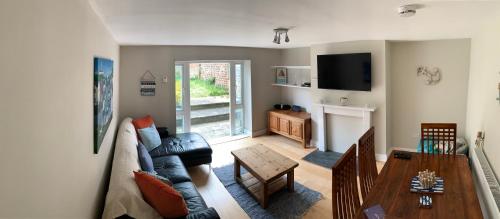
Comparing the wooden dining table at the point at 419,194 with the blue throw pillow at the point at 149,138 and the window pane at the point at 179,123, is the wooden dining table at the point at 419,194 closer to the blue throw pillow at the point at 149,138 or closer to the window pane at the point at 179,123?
the blue throw pillow at the point at 149,138

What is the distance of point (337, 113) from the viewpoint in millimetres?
4906

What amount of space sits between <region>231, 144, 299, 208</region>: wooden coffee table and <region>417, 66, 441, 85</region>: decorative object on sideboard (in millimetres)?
2686

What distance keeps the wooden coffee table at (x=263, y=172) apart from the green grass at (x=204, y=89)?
221 centimetres

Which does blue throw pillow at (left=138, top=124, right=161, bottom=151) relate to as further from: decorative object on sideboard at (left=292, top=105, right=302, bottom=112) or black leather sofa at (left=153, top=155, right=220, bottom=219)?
decorative object on sideboard at (left=292, top=105, right=302, bottom=112)

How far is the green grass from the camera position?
18.7 feet

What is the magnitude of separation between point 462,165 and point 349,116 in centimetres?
247

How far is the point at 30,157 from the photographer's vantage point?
869 mm

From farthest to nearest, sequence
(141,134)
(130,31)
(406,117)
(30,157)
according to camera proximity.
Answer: (406,117) → (141,134) → (130,31) → (30,157)

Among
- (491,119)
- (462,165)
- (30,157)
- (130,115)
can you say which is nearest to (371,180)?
(462,165)

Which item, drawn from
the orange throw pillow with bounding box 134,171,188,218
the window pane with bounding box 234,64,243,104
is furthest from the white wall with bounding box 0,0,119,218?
the window pane with bounding box 234,64,243,104

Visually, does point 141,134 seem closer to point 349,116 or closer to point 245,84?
point 245,84

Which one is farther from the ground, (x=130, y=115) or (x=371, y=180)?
(x=130, y=115)

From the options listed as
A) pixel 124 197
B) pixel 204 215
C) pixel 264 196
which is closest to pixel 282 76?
pixel 264 196

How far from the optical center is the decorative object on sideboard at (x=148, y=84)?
4953 millimetres
